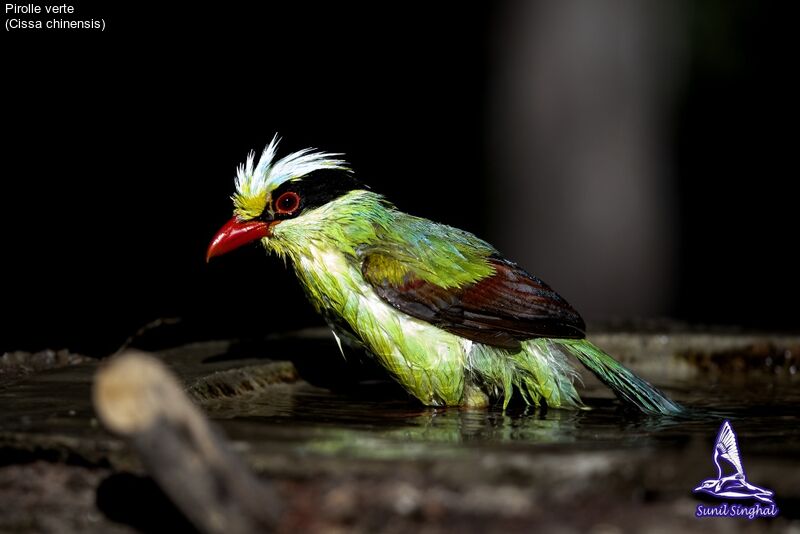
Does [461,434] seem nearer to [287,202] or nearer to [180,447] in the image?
[180,447]

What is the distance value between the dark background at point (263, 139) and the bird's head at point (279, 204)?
2.91m

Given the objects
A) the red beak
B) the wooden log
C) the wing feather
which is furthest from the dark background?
the wooden log

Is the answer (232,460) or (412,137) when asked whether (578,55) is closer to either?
(412,137)

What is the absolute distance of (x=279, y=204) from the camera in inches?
210

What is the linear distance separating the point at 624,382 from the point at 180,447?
2.88 meters

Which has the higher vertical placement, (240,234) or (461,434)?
(240,234)

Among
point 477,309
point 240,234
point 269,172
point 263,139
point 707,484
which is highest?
point 263,139

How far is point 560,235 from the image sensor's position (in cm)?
934

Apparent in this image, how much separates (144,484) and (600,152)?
6.90 m

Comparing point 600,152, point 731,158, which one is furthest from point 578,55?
point 731,158

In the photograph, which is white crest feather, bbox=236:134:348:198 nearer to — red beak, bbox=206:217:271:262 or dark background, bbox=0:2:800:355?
red beak, bbox=206:217:271:262

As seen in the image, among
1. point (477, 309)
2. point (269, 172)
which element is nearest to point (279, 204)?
point (269, 172)

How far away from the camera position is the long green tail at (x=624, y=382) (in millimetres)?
4665

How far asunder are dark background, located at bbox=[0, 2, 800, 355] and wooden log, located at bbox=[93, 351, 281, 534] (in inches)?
218
